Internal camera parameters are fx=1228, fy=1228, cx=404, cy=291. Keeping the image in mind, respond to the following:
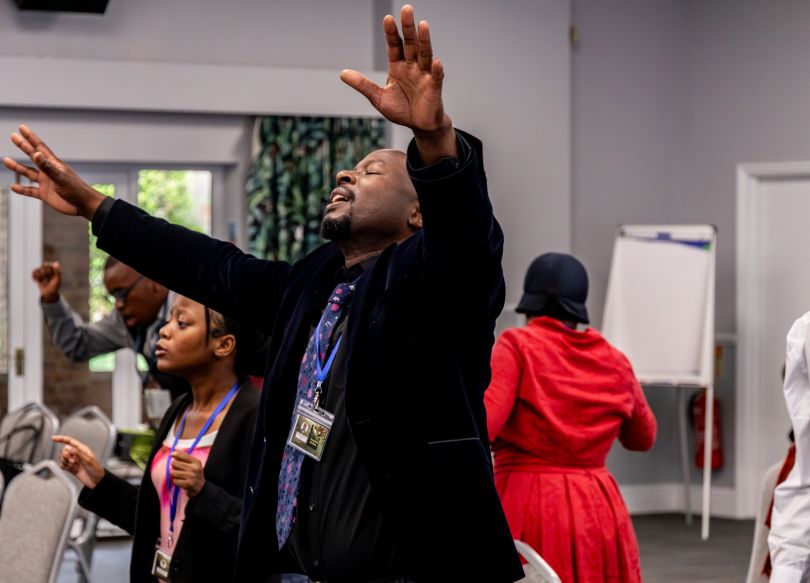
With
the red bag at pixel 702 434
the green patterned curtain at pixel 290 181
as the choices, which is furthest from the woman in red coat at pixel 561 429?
the red bag at pixel 702 434

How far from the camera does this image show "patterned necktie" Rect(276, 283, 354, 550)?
1962 mm

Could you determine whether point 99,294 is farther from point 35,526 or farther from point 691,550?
point 35,526

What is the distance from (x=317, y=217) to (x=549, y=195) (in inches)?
60.8

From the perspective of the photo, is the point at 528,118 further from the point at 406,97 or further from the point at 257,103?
the point at 406,97

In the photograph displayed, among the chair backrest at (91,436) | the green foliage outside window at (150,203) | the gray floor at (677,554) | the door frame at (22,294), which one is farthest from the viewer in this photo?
the green foliage outside window at (150,203)

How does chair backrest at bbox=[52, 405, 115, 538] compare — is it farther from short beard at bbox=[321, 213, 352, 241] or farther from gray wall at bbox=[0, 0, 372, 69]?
short beard at bbox=[321, 213, 352, 241]

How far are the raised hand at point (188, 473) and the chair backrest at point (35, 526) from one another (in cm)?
83

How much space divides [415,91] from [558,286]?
1967 millimetres

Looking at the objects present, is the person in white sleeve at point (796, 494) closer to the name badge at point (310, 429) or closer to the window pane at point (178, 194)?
the name badge at point (310, 429)

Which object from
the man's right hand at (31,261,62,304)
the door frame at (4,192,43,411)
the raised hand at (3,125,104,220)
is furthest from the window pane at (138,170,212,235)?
the raised hand at (3,125,104,220)

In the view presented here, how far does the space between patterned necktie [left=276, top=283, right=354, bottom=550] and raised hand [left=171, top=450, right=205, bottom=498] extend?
25.8 inches

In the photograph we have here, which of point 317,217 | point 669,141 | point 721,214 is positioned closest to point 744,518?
point 721,214

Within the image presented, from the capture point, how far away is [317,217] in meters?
7.15

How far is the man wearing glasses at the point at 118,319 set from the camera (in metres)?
4.77
